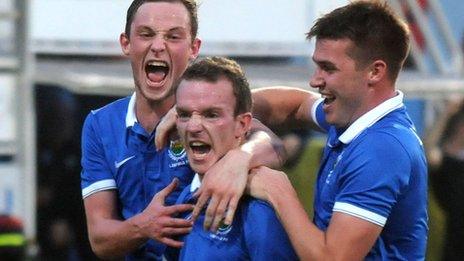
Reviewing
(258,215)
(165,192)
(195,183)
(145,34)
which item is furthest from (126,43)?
(258,215)

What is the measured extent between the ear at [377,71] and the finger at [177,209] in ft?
2.22

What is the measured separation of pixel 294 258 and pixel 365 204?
29cm

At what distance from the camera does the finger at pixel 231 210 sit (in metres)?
4.79

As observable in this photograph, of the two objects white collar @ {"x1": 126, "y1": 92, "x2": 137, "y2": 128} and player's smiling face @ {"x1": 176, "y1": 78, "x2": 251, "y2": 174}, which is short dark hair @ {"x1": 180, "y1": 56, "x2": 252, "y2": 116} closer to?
player's smiling face @ {"x1": 176, "y1": 78, "x2": 251, "y2": 174}

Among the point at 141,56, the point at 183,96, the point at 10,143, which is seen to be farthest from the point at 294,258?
the point at 10,143

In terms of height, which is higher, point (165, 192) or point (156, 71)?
point (156, 71)

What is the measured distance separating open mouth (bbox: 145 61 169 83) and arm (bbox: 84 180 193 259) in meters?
0.36

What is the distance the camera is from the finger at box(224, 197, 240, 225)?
4793 millimetres

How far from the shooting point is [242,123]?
197 inches

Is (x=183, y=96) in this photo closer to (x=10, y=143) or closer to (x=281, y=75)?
(x=10, y=143)

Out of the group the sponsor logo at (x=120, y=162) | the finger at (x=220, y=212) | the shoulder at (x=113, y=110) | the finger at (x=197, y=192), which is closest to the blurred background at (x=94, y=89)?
the shoulder at (x=113, y=110)

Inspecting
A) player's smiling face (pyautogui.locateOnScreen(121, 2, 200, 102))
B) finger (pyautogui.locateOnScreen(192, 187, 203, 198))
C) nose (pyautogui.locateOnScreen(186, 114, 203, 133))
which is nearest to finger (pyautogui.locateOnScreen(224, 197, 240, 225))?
finger (pyautogui.locateOnScreen(192, 187, 203, 198))

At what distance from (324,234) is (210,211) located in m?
0.34

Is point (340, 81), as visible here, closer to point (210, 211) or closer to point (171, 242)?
point (210, 211)
